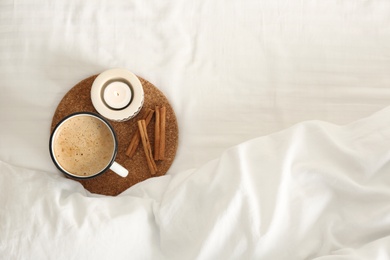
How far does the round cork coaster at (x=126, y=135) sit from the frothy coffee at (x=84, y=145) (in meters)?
0.05

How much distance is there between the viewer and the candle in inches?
32.9

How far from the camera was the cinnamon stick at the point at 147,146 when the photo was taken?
0.85 metres

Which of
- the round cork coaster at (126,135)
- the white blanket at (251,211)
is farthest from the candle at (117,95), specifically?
the white blanket at (251,211)

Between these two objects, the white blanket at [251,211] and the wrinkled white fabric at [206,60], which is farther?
the wrinkled white fabric at [206,60]

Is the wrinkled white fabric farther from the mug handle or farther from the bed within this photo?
the mug handle

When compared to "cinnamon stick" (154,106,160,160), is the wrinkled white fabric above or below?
above

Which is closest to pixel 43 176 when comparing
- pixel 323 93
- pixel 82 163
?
pixel 82 163

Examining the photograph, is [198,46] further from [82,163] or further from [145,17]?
[82,163]

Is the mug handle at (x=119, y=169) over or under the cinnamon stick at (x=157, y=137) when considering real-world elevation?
under

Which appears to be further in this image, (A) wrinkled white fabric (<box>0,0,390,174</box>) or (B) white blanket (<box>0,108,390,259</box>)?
(A) wrinkled white fabric (<box>0,0,390,174</box>)

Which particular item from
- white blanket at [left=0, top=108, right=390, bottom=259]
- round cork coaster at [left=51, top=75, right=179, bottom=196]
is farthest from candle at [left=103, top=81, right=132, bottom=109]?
white blanket at [left=0, top=108, right=390, bottom=259]

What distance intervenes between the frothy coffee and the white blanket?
59mm

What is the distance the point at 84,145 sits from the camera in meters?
0.82

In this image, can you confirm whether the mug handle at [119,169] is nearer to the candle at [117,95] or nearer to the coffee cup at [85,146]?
the coffee cup at [85,146]
